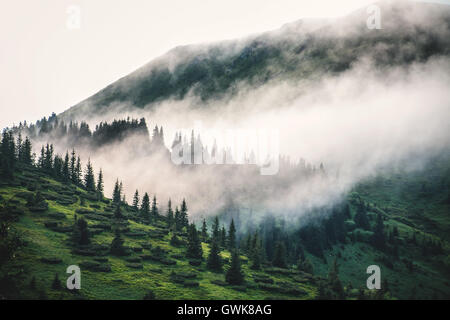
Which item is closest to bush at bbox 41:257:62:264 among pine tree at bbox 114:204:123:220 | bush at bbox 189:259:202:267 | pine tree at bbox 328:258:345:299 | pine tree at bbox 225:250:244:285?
bush at bbox 189:259:202:267

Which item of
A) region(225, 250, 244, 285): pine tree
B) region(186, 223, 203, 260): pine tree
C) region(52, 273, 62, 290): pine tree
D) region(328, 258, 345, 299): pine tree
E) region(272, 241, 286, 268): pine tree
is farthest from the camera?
region(272, 241, 286, 268): pine tree

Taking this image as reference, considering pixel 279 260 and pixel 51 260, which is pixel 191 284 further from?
pixel 279 260

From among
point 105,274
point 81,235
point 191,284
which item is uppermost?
point 81,235

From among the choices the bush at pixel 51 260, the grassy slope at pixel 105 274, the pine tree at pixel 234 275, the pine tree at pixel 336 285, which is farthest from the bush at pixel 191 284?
the pine tree at pixel 336 285

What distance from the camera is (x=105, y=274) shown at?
89.8m

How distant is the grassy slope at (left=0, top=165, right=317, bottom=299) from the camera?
253 feet

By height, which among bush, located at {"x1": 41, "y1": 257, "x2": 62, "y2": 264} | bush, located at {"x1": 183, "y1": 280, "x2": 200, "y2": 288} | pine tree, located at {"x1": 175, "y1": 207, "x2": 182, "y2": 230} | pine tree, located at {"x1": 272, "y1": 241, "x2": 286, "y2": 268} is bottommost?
pine tree, located at {"x1": 272, "y1": 241, "x2": 286, "y2": 268}

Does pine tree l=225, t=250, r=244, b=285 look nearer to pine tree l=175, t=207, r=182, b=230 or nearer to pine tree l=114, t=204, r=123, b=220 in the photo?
pine tree l=175, t=207, r=182, b=230

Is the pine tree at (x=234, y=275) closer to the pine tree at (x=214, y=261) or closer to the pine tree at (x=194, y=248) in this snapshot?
the pine tree at (x=214, y=261)

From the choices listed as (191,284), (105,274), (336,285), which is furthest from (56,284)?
(336,285)

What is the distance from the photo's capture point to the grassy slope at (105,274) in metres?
77.0

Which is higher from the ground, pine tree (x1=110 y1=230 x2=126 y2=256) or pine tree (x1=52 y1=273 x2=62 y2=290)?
pine tree (x1=52 y1=273 x2=62 y2=290)
